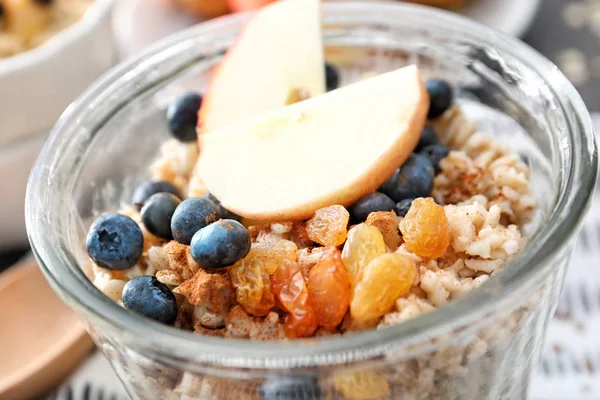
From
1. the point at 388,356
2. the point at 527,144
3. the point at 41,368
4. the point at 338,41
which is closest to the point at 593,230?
A: the point at 527,144

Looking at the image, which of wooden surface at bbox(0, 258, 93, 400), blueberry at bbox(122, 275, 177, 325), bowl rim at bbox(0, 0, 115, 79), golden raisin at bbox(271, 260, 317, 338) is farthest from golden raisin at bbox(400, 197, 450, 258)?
bowl rim at bbox(0, 0, 115, 79)

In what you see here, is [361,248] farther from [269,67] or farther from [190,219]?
[269,67]

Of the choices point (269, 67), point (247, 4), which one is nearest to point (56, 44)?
point (247, 4)

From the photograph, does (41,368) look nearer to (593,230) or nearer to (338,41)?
(338,41)

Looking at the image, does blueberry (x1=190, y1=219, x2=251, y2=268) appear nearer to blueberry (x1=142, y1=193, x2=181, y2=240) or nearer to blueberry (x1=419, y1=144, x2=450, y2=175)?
blueberry (x1=142, y1=193, x2=181, y2=240)

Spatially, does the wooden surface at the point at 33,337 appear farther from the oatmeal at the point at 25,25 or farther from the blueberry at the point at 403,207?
the blueberry at the point at 403,207

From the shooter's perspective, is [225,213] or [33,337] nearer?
[225,213]

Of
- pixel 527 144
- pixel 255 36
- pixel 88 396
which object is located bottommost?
pixel 88 396
